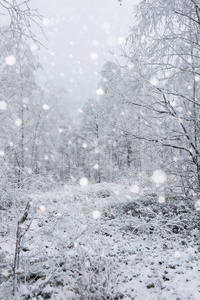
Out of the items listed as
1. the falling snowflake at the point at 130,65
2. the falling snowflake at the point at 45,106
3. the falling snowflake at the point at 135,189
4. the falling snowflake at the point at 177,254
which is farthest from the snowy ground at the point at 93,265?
the falling snowflake at the point at 45,106

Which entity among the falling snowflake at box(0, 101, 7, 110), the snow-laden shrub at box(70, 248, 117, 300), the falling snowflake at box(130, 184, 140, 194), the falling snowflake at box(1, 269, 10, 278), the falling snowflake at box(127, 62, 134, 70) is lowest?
the snow-laden shrub at box(70, 248, 117, 300)

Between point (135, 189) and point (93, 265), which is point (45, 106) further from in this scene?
point (93, 265)

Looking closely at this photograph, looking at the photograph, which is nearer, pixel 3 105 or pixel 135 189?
pixel 3 105

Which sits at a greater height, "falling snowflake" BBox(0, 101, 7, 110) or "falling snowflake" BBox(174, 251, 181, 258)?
"falling snowflake" BBox(0, 101, 7, 110)

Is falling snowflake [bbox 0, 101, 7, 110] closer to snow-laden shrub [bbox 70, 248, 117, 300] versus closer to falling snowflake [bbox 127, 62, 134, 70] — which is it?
falling snowflake [bbox 127, 62, 134, 70]

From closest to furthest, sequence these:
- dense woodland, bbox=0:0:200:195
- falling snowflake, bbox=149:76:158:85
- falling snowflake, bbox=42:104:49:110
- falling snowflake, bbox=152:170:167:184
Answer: dense woodland, bbox=0:0:200:195, falling snowflake, bbox=149:76:158:85, falling snowflake, bbox=152:170:167:184, falling snowflake, bbox=42:104:49:110

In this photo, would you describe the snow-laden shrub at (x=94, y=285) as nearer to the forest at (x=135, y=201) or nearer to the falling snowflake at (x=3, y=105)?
the forest at (x=135, y=201)

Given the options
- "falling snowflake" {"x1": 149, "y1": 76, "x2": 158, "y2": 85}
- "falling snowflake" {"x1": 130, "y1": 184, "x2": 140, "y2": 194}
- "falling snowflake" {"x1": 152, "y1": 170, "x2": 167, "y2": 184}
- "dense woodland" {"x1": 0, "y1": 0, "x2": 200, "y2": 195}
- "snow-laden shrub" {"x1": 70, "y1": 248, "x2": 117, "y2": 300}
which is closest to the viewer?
"snow-laden shrub" {"x1": 70, "y1": 248, "x2": 117, "y2": 300}

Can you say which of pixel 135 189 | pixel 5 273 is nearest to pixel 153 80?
pixel 5 273

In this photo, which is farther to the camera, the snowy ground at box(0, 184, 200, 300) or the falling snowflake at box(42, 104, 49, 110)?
the falling snowflake at box(42, 104, 49, 110)

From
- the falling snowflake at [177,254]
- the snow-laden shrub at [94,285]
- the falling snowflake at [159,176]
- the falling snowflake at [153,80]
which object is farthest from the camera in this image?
the falling snowflake at [177,254]

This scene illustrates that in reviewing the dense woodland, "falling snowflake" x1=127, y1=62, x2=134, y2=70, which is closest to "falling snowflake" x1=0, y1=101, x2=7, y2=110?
the dense woodland

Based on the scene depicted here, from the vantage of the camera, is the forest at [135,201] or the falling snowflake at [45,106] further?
the falling snowflake at [45,106]

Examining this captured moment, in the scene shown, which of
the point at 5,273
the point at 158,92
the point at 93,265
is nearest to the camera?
the point at 5,273
